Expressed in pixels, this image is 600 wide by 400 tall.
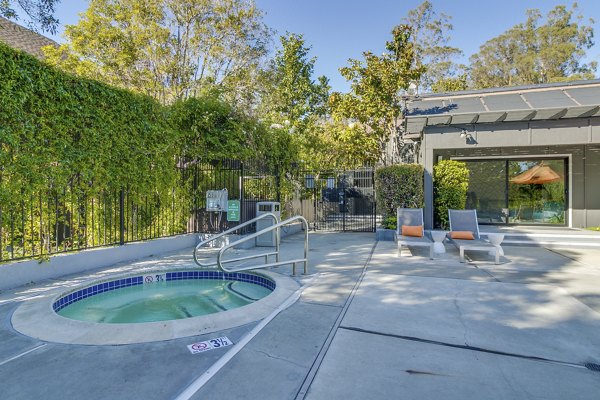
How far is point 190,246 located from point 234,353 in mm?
6088

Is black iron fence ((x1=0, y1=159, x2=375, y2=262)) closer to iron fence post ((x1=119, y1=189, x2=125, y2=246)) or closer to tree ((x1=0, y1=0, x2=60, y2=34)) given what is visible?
Answer: iron fence post ((x1=119, y1=189, x2=125, y2=246))

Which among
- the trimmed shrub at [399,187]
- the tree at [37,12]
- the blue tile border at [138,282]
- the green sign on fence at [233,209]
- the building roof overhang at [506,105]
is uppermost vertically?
the tree at [37,12]

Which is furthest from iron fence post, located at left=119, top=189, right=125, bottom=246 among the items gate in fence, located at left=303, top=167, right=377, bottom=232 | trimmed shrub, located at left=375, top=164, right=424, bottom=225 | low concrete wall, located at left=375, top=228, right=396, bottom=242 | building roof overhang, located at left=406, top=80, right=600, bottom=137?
building roof overhang, located at left=406, top=80, right=600, bottom=137

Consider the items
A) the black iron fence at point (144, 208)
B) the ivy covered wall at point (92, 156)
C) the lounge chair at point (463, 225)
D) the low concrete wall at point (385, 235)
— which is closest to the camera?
the ivy covered wall at point (92, 156)

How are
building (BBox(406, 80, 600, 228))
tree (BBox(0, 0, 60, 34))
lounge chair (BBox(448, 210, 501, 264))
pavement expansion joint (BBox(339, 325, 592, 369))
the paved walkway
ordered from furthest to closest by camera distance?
building (BBox(406, 80, 600, 228)) → lounge chair (BBox(448, 210, 501, 264)) → tree (BBox(0, 0, 60, 34)) → pavement expansion joint (BBox(339, 325, 592, 369)) → the paved walkway

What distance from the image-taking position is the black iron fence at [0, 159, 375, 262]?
4.84 metres

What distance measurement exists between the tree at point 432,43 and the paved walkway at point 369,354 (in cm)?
2251

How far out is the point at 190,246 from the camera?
26.8 feet

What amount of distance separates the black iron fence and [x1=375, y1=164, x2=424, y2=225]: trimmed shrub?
3.01 metres

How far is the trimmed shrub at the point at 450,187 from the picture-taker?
9.61 m

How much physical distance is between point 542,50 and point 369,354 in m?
33.3

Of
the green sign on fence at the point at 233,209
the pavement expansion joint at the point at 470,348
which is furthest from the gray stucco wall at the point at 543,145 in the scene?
the pavement expansion joint at the point at 470,348

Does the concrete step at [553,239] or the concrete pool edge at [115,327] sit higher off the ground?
the concrete step at [553,239]

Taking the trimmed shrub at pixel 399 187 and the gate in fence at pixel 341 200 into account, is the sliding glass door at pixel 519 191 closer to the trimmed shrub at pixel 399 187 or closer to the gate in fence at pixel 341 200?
the trimmed shrub at pixel 399 187
